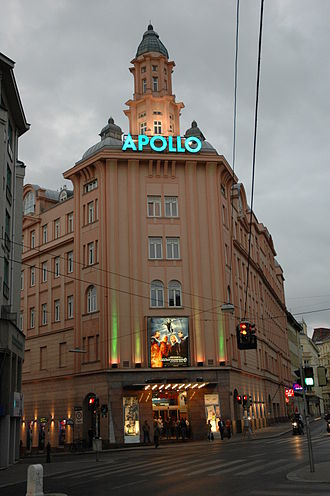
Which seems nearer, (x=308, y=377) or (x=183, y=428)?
(x=308, y=377)

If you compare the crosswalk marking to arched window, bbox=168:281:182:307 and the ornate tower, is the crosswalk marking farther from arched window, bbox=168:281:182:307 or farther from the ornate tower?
the ornate tower

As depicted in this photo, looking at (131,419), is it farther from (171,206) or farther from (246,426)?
(171,206)

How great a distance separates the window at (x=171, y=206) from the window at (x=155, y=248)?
2552 mm

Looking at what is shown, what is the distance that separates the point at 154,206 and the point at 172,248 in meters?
4.12

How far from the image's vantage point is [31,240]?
62.3 metres

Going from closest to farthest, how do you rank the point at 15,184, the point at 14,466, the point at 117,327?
the point at 14,466 → the point at 15,184 → the point at 117,327

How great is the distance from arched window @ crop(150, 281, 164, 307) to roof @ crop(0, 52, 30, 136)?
709 inches

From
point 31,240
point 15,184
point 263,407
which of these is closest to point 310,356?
point 263,407

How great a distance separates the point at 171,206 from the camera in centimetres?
5122

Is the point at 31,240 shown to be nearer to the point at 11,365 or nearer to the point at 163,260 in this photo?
the point at 163,260

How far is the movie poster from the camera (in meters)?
46.8

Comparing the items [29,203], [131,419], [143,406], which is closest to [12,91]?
[143,406]

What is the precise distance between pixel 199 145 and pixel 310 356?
91089mm

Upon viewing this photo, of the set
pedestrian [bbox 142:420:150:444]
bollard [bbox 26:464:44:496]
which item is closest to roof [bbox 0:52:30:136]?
pedestrian [bbox 142:420:150:444]
